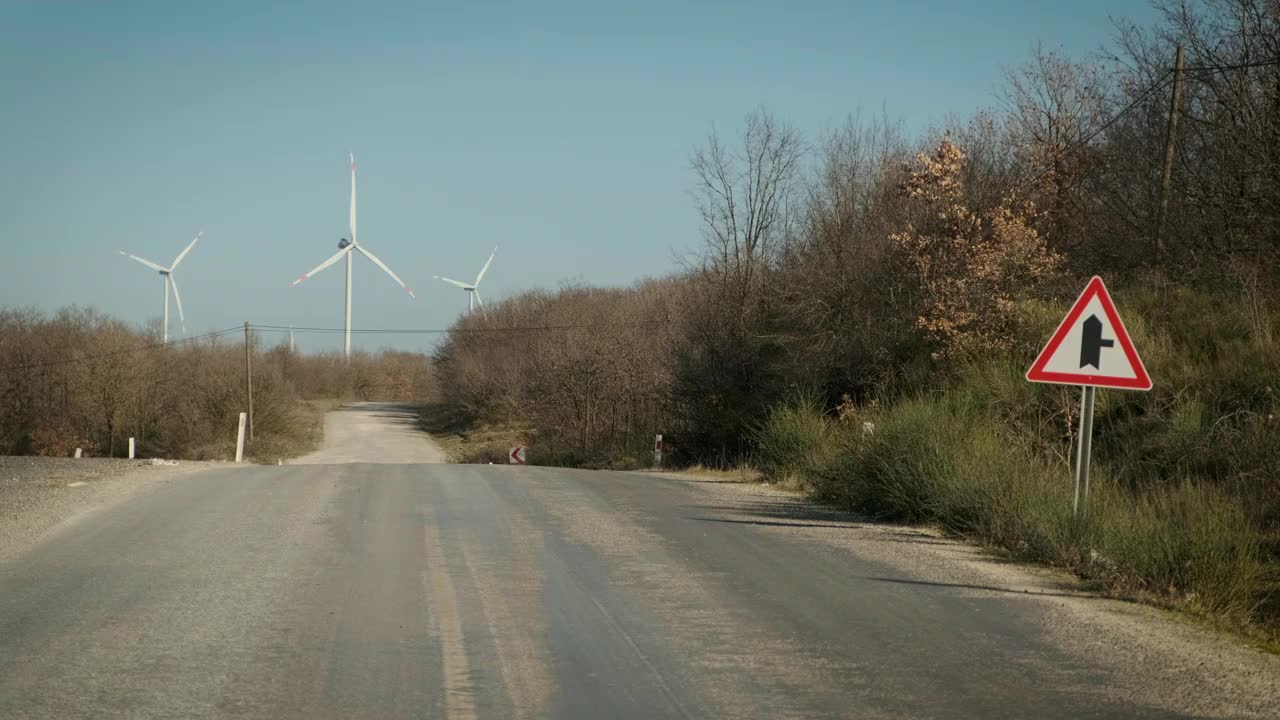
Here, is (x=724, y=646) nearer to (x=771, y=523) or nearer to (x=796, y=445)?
(x=771, y=523)

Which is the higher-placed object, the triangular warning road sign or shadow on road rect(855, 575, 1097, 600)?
the triangular warning road sign

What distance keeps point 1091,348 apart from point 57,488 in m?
15.0

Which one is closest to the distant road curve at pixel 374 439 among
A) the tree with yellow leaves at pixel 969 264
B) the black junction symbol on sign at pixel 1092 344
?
the tree with yellow leaves at pixel 969 264

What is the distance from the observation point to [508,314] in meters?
83.6

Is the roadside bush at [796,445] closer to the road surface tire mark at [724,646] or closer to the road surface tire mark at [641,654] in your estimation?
the road surface tire mark at [724,646]

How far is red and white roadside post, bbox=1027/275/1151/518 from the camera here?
33.0ft

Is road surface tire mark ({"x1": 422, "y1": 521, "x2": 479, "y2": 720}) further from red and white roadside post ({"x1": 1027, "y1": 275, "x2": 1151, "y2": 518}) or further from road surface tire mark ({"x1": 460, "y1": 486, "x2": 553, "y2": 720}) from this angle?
red and white roadside post ({"x1": 1027, "y1": 275, "x2": 1151, "y2": 518})

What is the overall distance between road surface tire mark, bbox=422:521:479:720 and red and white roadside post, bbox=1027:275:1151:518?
5.54m

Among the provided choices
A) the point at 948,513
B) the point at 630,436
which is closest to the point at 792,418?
the point at 948,513

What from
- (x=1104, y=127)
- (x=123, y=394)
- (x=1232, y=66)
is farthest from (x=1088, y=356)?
(x=123, y=394)

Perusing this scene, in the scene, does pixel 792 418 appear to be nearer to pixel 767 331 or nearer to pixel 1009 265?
pixel 1009 265

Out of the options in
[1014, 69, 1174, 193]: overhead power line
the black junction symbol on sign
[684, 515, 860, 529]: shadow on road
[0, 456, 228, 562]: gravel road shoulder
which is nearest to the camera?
the black junction symbol on sign

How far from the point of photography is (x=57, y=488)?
1719cm

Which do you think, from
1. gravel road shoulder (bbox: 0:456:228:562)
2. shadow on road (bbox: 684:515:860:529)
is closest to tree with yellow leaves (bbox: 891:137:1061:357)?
shadow on road (bbox: 684:515:860:529)
